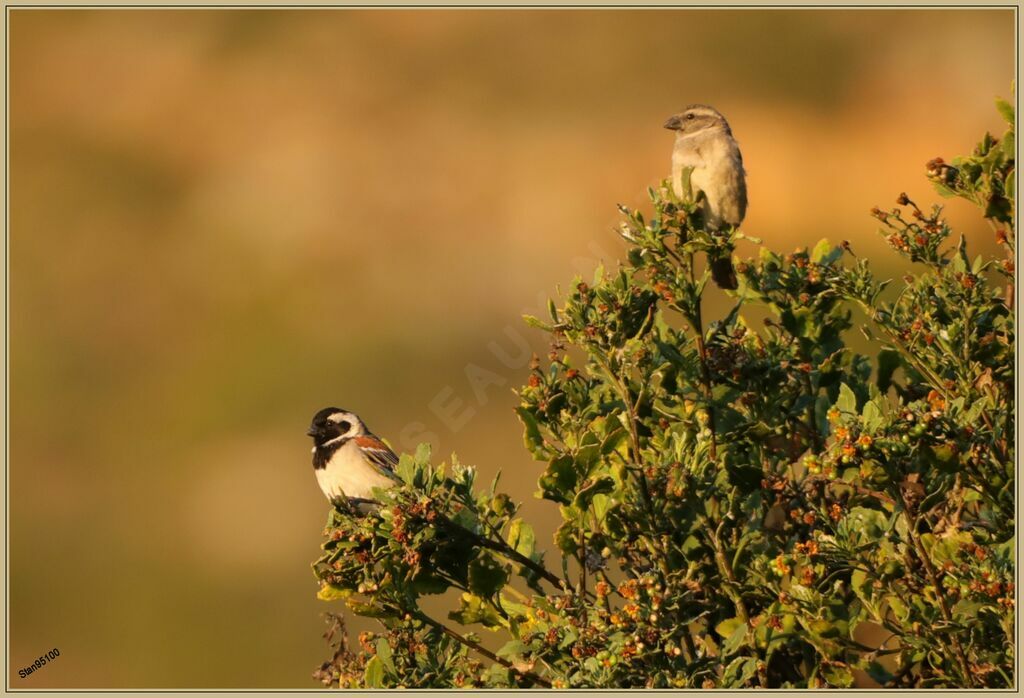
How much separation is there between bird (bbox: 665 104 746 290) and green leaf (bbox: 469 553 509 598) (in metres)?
3.07

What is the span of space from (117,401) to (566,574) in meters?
11.0

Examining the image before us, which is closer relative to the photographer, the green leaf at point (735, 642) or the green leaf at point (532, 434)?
the green leaf at point (735, 642)

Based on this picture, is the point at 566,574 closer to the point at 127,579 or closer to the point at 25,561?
the point at 127,579

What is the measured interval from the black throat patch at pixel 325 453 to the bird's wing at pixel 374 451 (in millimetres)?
96

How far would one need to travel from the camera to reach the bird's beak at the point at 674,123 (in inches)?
295

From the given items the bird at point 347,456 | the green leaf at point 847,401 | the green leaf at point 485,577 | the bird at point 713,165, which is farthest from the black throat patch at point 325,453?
the green leaf at point 847,401

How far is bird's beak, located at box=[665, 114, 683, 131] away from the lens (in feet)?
24.6

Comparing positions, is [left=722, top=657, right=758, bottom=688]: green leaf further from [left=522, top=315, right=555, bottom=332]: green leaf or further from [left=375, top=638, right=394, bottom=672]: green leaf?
[left=522, top=315, right=555, bottom=332]: green leaf

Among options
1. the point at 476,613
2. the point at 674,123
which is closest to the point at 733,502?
the point at 476,613

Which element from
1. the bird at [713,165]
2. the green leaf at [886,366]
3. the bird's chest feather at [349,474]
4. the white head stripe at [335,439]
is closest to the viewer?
the green leaf at [886,366]

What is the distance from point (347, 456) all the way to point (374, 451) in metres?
0.15

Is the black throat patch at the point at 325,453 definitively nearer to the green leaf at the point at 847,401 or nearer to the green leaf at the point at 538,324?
the green leaf at the point at 538,324

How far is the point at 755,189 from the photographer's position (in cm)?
1588

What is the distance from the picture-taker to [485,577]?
407cm
